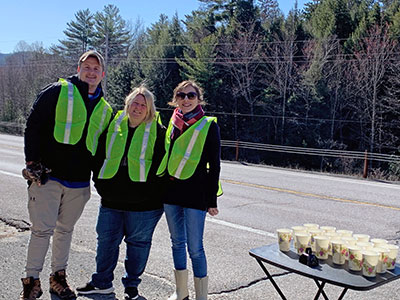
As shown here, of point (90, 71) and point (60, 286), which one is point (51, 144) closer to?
point (90, 71)

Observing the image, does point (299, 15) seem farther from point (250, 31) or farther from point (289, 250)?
point (289, 250)

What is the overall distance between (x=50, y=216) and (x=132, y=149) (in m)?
0.91

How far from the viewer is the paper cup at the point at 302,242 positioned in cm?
338

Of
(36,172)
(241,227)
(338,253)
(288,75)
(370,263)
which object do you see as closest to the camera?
(370,263)

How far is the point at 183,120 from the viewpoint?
4.06 meters

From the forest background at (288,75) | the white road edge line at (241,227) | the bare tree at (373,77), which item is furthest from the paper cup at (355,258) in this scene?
the bare tree at (373,77)

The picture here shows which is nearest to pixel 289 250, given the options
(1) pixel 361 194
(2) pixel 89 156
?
(2) pixel 89 156

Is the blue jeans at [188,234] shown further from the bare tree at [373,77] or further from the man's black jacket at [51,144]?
the bare tree at [373,77]

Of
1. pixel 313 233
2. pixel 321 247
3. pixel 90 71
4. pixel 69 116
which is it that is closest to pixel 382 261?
pixel 321 247

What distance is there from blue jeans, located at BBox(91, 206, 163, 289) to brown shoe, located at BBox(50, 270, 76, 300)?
0.24 metres

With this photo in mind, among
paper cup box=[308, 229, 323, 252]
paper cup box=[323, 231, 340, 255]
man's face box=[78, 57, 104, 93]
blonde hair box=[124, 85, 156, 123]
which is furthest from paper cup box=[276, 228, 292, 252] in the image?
man's face box=[78, 57, 104, 93]

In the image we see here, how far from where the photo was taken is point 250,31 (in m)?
35.9

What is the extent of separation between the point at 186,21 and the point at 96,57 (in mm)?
40087

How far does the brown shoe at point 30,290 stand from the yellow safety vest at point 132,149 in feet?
3.52
